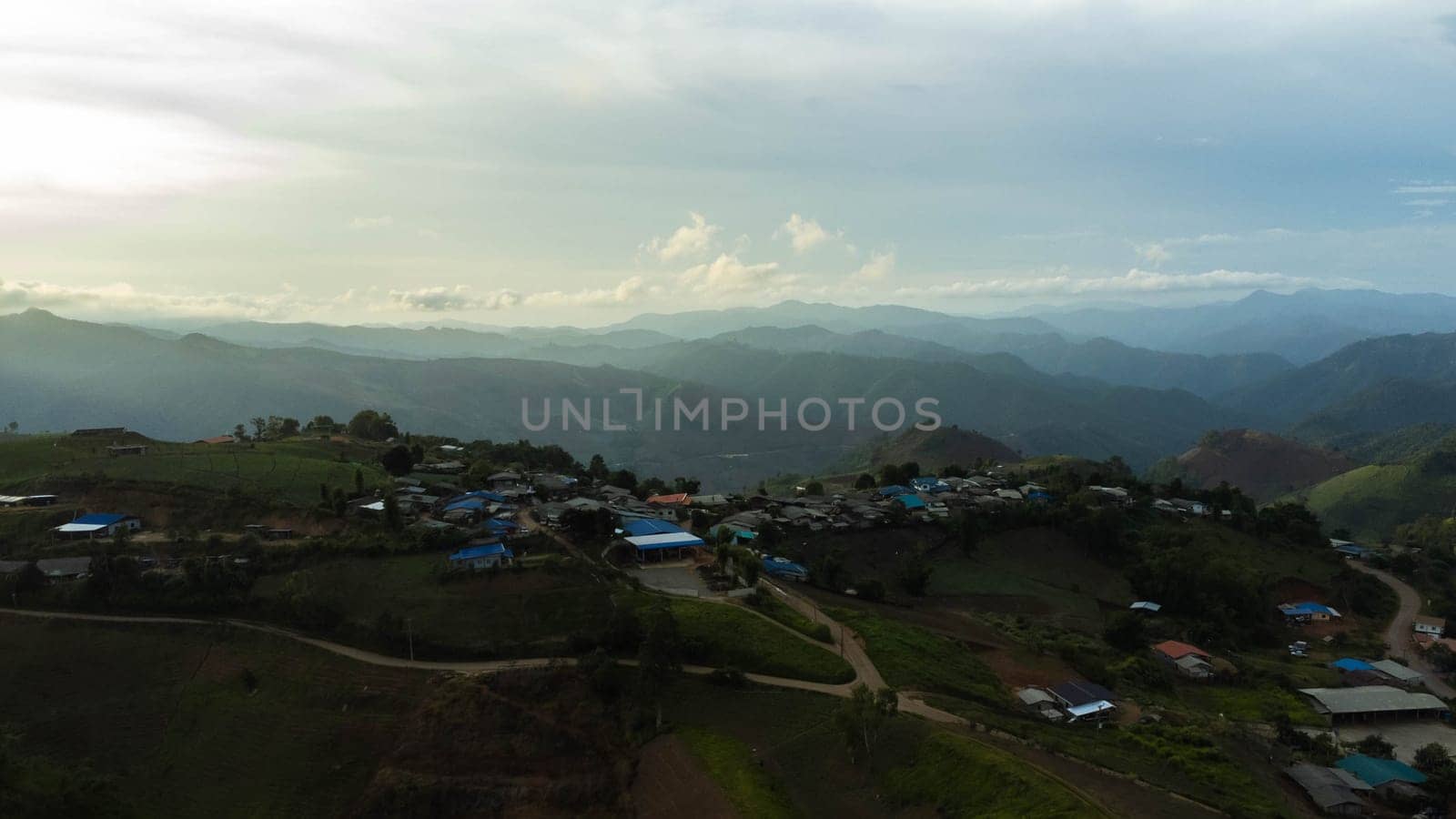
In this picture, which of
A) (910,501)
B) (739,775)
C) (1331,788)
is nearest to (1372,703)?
(1331,788)

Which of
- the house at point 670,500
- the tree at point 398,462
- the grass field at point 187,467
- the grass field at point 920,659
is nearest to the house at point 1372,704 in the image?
the grass field at point 920,659

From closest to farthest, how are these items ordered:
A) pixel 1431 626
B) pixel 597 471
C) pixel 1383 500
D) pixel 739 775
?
pixel 739 775 → pixel 1431 626 → pixel 597 471 → pixel 1383 500

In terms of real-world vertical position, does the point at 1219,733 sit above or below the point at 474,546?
below

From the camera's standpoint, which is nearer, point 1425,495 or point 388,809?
point 388,809

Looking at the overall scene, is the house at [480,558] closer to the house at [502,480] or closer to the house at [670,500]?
the house at [502,480]

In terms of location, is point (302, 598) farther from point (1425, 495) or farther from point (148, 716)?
point (1425, 495)

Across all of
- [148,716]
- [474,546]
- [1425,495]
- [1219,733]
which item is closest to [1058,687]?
[1219,733]

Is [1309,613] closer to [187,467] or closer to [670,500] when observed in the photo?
[670,500]
